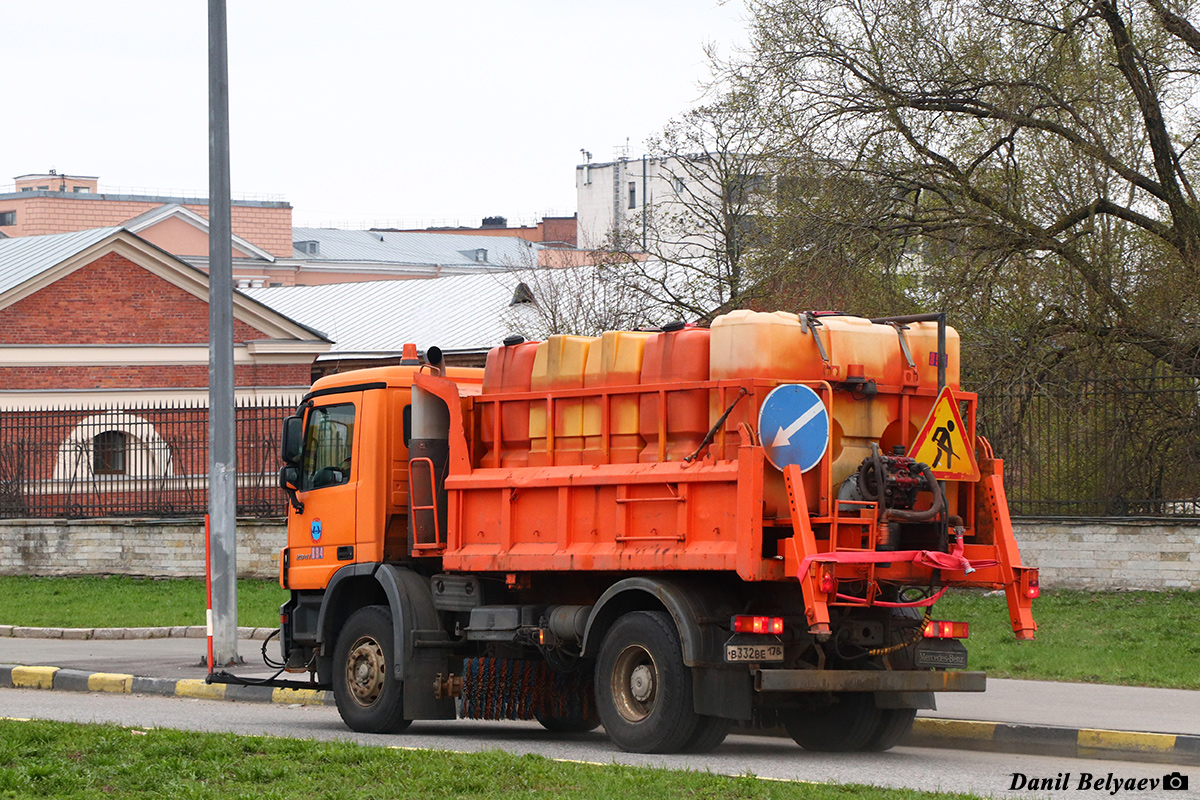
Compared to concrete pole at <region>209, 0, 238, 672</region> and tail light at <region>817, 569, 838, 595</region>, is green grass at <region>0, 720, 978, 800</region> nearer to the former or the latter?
tail light at <region>817, 569, 838, 595</region>

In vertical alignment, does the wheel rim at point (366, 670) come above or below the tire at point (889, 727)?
above

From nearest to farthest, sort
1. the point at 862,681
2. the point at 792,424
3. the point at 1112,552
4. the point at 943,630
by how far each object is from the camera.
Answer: the point at 792,424 < the point at 862,681 < the point at 943,630 < the point at 1112,552

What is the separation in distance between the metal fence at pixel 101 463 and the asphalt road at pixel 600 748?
43.4 feet

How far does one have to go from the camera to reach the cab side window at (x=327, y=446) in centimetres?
1235

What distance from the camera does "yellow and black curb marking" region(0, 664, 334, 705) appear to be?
46.4 feet

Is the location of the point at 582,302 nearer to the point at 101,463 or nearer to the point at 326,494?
the point at 101,463

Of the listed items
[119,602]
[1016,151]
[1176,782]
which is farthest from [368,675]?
[1016,151]

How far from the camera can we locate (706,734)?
32.4 feet

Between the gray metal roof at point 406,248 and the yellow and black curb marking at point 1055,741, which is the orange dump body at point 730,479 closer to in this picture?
the yellow and black curb marking at point 1055,741

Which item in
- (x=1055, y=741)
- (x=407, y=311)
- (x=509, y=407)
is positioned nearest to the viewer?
(x=1055, y=741)

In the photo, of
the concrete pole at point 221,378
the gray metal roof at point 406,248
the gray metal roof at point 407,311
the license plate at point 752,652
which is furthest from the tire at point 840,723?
the gray metal roof at point 406,248

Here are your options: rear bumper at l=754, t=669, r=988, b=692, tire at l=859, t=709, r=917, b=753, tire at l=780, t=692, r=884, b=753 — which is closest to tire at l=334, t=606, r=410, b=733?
tire at l=780, t=692, r=884, b=753

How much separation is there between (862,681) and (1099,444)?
1077cm

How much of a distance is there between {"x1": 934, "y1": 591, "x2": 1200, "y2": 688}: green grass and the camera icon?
4171 millimetres
